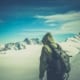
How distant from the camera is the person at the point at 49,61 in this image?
8.25 feet

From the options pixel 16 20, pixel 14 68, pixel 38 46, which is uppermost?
pixel 16 20

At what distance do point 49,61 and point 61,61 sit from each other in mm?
106

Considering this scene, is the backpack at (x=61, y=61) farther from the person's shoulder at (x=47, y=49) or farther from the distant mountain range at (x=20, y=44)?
the distant mountain range at (x=20, y=44)

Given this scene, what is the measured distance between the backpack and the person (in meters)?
0.01

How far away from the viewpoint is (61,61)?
2.52m

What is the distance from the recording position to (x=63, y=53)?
8.38ft

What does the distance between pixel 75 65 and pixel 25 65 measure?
445 millimetres

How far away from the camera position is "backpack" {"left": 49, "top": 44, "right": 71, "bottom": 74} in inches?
99.3

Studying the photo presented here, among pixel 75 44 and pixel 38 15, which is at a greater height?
pixel 38 15

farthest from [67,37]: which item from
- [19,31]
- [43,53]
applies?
[19,31]

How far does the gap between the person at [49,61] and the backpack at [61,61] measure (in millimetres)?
12

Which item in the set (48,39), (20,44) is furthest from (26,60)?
(48,39)

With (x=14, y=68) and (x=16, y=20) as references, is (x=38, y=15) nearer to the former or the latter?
(x=16, y=20)

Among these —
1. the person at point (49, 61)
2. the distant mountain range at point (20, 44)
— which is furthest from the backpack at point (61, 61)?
the distant mountain range at point (20, 44)
